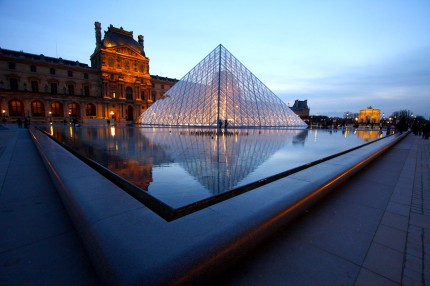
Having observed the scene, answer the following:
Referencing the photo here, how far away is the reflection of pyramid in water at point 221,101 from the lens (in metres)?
21.8

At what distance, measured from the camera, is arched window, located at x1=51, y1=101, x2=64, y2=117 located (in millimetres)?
37884

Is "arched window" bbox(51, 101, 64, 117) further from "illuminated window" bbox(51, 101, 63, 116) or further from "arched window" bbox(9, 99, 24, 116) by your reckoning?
"arched window" bbox(9, 99, 24, 116)

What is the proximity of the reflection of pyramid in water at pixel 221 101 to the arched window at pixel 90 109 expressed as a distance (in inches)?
907

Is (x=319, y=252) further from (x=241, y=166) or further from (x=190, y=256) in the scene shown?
(x=241, y=166)

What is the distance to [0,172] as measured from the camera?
3.44 metres

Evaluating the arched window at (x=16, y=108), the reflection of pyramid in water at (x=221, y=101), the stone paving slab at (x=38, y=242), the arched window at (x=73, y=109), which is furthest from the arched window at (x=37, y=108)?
the stone paving slab at (x=38, y=242)

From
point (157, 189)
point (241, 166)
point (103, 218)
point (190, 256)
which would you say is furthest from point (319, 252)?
point (241, 166)

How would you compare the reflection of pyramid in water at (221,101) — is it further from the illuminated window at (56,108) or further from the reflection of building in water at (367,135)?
the illuminated window at (56,108)

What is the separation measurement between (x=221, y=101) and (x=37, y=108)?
36367mm

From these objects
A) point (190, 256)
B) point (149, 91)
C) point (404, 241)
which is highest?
point (149, 91)

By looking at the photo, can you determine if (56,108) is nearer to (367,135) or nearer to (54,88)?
(54,88)

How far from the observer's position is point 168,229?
1.47 meters

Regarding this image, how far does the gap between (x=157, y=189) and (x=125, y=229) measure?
3.92ft

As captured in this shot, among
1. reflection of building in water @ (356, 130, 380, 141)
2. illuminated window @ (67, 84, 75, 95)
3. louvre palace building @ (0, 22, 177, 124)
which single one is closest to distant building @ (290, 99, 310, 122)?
louvre palace building @ (0, 22, 177, 124)
